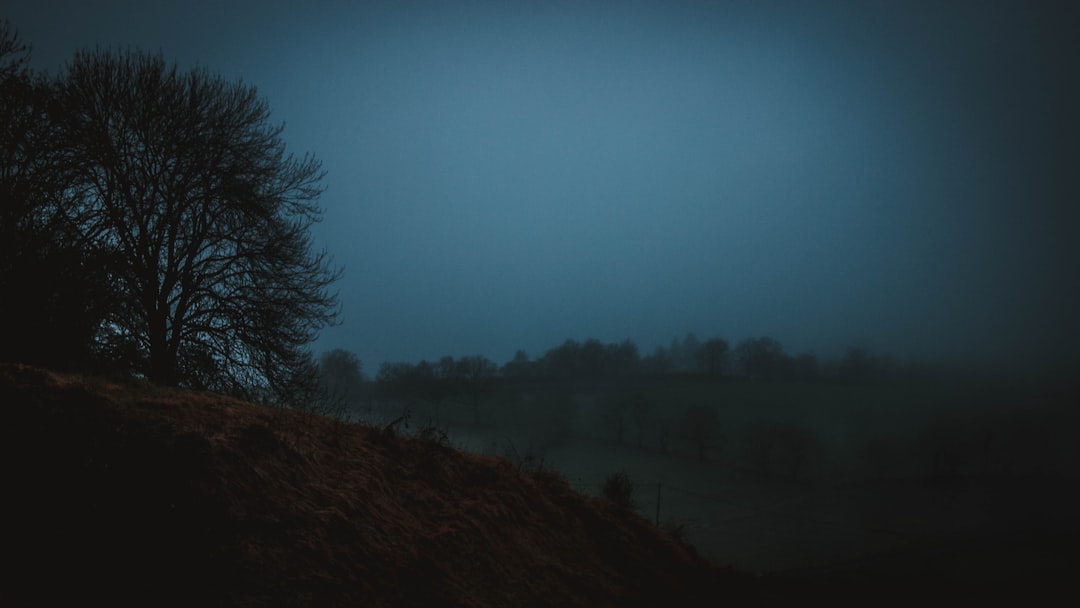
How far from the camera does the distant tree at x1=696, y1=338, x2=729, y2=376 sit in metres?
48.5

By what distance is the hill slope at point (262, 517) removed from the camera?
14.9ft

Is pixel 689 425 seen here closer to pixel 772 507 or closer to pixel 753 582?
pixel 772 507

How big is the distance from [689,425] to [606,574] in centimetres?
3388

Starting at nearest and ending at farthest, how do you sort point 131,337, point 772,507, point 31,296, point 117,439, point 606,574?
1. point 117,439
2. point 606,574
3. point 31,296
4. point 131,337
5. point 772,507

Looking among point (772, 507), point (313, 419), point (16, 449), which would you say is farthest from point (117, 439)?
point (772, 507)

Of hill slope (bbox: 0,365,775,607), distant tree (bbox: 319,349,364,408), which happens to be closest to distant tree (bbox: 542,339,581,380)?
distant tree (bbox: 319,349,364,408)

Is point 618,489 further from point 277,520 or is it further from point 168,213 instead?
point 168,213

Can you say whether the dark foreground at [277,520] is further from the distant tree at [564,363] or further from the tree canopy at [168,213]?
the distant tree at [564,363]

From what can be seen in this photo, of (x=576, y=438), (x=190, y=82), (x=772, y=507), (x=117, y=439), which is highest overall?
(x=190, y=82)

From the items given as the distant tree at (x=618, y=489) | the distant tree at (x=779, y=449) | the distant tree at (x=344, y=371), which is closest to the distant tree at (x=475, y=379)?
the distant tree at (x=344, y=371)

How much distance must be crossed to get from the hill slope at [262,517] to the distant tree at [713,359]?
40.6 m

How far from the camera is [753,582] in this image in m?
10.2

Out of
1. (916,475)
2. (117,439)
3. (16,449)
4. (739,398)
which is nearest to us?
(16,449)

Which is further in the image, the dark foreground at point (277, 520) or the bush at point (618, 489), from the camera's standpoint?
the bush at point (618, 489)
